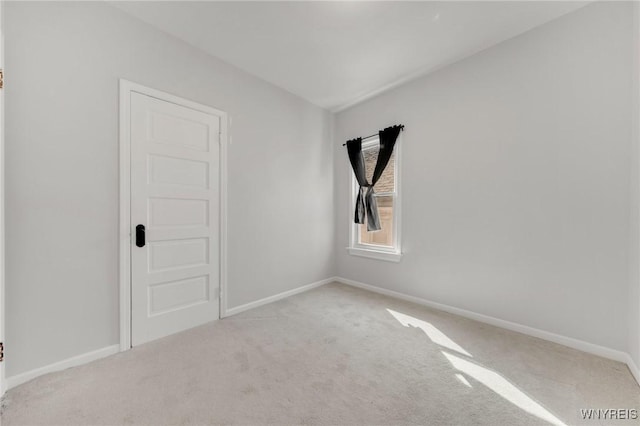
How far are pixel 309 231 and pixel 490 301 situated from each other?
7.71 feet

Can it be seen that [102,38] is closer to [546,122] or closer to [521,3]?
[521,3]

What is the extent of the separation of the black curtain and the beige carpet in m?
1.62

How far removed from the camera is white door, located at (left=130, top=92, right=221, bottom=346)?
2164 millimetres

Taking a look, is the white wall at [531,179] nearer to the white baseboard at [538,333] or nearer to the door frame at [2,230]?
the white baseboard at [538,333]

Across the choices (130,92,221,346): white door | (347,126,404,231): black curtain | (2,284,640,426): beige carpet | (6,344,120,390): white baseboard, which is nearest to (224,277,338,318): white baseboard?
(130,92,221,346): white door

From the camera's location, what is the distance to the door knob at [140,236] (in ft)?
7.04

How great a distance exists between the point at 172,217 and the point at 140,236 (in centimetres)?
31

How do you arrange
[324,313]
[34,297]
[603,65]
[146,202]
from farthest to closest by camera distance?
[324,313]
[146,202]
[603,65]
[34,297]

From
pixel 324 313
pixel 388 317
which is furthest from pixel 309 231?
pixel 388 317

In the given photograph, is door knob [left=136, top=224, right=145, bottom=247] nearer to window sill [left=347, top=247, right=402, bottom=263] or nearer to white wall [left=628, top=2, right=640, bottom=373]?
window sill [left=347, top=247, right=402, bottom=263]

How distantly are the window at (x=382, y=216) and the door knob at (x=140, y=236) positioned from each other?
106 inches

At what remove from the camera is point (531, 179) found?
7.55 feet

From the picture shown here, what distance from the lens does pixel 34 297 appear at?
1.72 metres

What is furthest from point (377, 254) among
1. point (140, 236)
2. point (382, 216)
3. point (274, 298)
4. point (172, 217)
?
point (140, 236)
